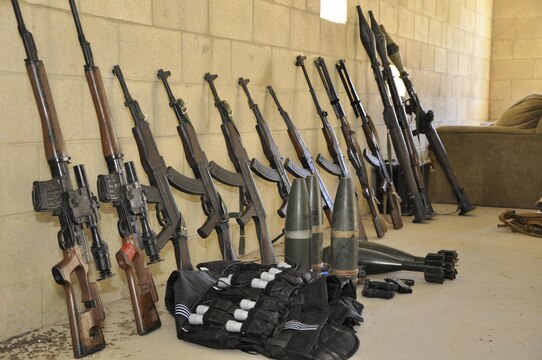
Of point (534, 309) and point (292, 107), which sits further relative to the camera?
point (292, 107)

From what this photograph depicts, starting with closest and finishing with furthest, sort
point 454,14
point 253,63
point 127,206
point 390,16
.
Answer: point 127,206
point 253,63
point 390,16
point 454,14

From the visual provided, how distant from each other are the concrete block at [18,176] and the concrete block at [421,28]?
5054 mm

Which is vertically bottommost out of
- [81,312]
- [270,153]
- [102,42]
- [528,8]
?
[81,312]

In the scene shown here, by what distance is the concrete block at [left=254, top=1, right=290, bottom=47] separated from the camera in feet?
15.5

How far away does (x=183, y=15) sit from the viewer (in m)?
4.04

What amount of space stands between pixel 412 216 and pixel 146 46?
3.43 metres

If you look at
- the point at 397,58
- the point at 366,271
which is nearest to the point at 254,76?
the point at 366,271

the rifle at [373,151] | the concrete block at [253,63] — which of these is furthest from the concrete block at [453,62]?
the concrete block at [253,63]

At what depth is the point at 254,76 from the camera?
15.5 feet

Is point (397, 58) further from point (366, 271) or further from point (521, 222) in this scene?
point (366, 271)

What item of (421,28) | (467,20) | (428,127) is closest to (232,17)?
(428,127)

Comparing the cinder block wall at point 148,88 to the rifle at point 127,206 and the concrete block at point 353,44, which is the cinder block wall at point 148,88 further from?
the rifle at point 127,206

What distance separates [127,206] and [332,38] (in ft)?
10.0

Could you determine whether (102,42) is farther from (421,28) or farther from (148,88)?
(421,28)
